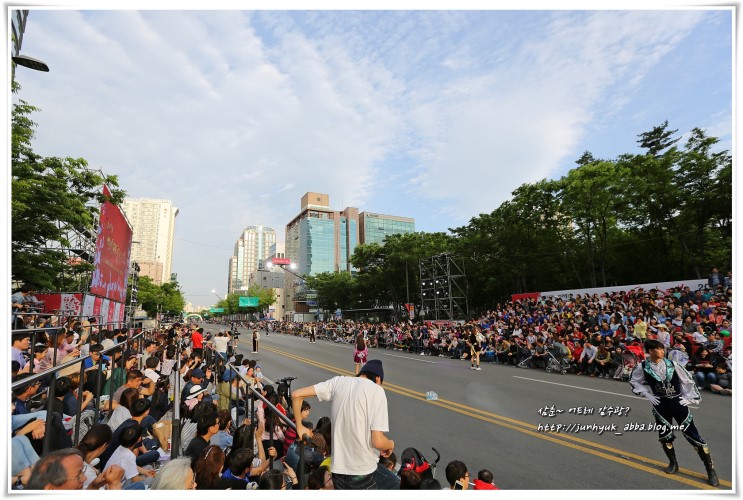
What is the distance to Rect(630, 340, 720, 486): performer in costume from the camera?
4.86 meters

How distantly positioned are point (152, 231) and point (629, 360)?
613ft

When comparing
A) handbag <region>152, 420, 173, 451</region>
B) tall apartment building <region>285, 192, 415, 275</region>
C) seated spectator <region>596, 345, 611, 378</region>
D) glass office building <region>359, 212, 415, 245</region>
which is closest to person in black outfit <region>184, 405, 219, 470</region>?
handbag <region>152, 420, 173, 451</region>

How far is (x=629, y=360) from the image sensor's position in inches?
459

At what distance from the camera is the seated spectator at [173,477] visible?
2.76 metres

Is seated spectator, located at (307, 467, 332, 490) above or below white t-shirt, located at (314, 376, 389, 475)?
below

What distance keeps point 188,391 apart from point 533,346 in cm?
1365

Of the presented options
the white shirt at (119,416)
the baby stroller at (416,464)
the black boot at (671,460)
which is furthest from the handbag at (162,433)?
the black boot at (671,460)

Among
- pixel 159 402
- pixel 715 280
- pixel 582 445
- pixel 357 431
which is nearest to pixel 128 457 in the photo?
pixel 357 431

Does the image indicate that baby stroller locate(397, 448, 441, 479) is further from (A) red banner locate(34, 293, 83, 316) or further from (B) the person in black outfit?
(A) red banner locate(34, 293, 83, 316)

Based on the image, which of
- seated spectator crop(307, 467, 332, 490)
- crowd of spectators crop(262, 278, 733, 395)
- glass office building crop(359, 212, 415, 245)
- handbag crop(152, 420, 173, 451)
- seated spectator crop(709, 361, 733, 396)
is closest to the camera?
seated spectator crop(307, 467, 332, 490)

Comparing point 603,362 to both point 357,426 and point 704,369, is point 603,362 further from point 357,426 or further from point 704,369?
point 357,426

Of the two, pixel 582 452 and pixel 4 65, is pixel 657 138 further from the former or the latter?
pixel 4 65

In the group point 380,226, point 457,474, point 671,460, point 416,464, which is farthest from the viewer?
point 380,226

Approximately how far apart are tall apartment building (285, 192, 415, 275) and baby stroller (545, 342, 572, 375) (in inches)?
3650
